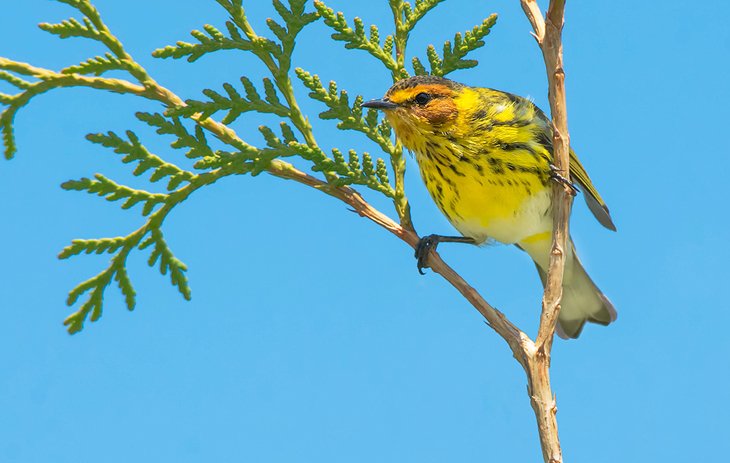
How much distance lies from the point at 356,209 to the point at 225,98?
56cm

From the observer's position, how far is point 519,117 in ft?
11.7

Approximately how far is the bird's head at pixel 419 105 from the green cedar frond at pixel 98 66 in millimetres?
1070

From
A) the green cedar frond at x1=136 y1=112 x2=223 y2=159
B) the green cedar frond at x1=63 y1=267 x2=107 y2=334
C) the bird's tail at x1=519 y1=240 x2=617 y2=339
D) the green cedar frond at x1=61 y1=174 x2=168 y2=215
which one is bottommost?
the green cedar frond at x1=63 y1=267 x2=107 y2=334

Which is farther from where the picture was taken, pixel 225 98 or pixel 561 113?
pixel 225 98

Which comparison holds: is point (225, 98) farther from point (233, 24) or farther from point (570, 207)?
point (570, 207)

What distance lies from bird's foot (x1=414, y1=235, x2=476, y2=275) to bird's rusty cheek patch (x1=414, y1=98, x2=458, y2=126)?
0.52m

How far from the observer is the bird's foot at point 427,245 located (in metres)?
2.59

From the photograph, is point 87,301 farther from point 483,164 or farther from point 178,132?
point 483,164

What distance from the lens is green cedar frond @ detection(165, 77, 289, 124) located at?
2477 millimetres

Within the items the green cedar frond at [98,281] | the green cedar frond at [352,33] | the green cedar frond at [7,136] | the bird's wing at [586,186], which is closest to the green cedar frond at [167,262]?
the green cedar frond at [98,281]

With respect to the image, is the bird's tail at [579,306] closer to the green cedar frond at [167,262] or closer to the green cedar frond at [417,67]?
the green cedar frond at [417,67]

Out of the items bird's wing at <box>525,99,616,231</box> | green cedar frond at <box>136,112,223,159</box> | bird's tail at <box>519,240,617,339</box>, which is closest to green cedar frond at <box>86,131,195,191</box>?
green cedar frond at <box>136,112,223,159</box>

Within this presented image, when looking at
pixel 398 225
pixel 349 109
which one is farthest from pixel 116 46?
pixel 398 225

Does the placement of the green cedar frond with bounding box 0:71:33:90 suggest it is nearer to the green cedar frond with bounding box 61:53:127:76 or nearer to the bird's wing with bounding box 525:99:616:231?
the green cedar frond with bounding box 61:53:127:76
